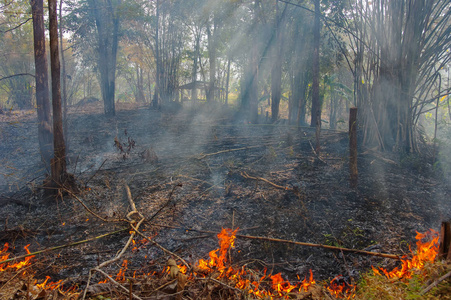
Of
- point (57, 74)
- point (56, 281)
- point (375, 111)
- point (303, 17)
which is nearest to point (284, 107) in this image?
point (303, 17)

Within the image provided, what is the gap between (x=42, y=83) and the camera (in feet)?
22.3

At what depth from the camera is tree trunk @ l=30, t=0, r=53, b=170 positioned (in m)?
6.12

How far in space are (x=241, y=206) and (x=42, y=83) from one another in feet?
19.5

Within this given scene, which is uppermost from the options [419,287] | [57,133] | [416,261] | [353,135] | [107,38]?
[107,38]

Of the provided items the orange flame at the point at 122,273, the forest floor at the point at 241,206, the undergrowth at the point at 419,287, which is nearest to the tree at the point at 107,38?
the forest floor at the point at 241,206

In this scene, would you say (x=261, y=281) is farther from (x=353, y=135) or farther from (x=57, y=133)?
(x=57, y=133)

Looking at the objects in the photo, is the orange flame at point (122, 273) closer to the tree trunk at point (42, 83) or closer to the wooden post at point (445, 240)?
the wooden post at point (445, 240)

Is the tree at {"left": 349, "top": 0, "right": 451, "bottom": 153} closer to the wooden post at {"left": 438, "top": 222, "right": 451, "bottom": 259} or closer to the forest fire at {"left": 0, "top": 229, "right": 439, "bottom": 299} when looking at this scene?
the forest fire at {"left": 0, "top": 229, "right": 439, "bottom": 299}

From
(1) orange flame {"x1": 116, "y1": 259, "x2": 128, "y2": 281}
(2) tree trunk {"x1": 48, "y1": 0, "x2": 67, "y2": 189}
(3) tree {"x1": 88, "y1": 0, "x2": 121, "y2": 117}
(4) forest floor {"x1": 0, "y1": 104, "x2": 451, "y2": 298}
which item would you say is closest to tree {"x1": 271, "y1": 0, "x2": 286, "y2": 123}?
(4) forest floor {"x1": 0, "y1": 104, "x2": 451, "y2": 298}

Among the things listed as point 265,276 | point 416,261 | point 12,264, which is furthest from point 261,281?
point 12,264

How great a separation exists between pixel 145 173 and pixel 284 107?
25.9 m

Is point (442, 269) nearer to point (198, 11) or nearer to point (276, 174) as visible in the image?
point (276, 174)

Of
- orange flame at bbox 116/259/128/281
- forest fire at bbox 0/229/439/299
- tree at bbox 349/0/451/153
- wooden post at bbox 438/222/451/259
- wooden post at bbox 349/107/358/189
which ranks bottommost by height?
orange flame at bbox 116/259/128/281

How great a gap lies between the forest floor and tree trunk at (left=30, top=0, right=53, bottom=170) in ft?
2.28
